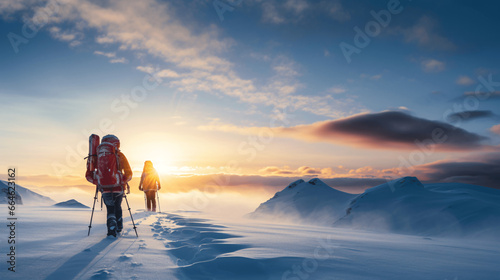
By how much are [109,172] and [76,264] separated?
3803 millimetres

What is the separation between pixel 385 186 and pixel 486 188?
30.5ft

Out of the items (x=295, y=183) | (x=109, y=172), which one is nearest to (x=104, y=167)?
(x=109, y=172)

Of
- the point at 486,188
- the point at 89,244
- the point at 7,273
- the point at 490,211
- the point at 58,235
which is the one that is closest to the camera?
the point at 7,273

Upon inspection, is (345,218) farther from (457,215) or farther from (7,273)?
(7,273)

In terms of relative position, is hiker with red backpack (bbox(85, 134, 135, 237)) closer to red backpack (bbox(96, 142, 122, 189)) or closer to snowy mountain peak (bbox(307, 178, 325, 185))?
red backpack (bbox(96, 142, 122, 189))

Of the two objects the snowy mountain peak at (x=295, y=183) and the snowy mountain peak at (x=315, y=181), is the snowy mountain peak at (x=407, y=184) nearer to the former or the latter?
the snowy mountain peak at (x=315, y=181)

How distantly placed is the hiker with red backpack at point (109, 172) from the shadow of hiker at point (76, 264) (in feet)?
7.58

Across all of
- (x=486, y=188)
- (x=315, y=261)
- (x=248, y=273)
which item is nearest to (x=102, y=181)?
(x=248, y=273)

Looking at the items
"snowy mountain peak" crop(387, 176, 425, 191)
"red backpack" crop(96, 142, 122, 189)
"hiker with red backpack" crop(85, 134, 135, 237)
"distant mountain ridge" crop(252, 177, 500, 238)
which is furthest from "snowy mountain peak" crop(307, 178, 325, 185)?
"red backpack" crop(96, 142, 122, 189)

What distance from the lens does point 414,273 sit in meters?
3.83

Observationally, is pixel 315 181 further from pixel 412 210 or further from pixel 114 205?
pixel 114 205

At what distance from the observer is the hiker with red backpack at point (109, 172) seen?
7387mm

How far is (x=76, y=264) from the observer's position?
395 cm

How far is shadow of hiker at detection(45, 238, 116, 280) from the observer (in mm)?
3453
